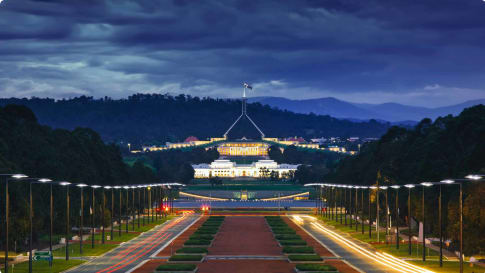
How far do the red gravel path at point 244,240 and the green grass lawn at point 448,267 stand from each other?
1504 centimetres

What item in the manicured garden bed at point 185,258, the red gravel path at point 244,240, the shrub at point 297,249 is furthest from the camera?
the red gravel path at point 244,240

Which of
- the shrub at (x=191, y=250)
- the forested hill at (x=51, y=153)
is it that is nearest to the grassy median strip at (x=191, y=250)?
the shrub at (x=191, y=250)

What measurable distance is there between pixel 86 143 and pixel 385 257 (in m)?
69.7

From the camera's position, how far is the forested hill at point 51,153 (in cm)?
10075

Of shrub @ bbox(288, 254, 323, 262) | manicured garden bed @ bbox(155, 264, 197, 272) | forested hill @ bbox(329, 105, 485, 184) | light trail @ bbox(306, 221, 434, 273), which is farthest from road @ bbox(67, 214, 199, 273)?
forested hill @ bbox(329, 105, 485, 184)

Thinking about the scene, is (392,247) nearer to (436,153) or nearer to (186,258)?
(436,153)

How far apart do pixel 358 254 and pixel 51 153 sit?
142 feet

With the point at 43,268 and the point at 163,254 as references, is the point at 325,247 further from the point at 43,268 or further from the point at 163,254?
the point at 43,268

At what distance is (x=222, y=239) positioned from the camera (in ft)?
316

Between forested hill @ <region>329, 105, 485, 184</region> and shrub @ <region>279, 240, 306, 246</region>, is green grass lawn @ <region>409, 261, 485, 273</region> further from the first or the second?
shrub @ <region>279, 240, 306, 246</region>

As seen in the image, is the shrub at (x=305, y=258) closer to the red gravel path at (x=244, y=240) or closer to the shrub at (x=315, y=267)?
the red gravel path at (x=244, y=240)

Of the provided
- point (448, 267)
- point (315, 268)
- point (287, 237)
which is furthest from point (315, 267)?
point (287, 237)

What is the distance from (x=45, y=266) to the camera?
68750 millimetres

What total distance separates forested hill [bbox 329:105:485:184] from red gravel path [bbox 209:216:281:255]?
738 inches
